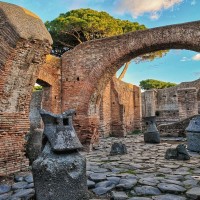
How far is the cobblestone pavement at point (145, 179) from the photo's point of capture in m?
3.36

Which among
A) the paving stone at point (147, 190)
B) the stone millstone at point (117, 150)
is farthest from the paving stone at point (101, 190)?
the stone millstone at point (117, 150)

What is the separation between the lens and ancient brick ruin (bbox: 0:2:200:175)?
4.91 m

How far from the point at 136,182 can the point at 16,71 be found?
3.42 m

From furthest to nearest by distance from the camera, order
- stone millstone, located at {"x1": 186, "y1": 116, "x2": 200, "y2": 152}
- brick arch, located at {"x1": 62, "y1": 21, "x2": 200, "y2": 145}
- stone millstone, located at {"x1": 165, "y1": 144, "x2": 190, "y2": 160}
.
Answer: brick arch, located at {"x1": 62, "y1": 21, "x2": 200, "y2": 145}, stone millstone, located at {"x1": 186, "y1": 116, "x2": 200, "y2": 152}, stone millstone, located at {"x1": 165, "y1": 144, "x2": 190, "y2": 160}

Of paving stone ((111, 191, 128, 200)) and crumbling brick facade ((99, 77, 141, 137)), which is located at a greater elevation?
crumbling brick facade ((99, 77, 141, 137))

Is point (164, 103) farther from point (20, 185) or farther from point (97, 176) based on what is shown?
point (20, 185)

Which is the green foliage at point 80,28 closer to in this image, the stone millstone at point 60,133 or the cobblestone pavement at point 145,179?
Result: the cobblestone pavement at point 145,179

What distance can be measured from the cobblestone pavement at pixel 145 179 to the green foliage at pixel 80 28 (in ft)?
42.2

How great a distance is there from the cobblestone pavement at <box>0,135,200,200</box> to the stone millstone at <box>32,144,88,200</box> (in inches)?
16.5

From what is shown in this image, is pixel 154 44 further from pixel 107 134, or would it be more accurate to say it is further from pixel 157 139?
pixel 107 134

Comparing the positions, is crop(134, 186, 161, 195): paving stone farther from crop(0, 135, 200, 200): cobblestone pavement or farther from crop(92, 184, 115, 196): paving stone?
crop(92, 184, 115, 196): paving stone

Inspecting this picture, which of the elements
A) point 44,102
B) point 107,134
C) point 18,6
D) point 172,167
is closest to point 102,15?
point 107,134

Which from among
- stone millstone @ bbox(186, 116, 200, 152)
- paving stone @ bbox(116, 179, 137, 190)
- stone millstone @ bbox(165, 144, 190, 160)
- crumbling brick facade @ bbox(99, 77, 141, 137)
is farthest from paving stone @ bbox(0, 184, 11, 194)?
crumbling brick facade @ bbox(99, 77, 141, 137)

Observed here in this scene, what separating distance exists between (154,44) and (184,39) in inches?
40.2
